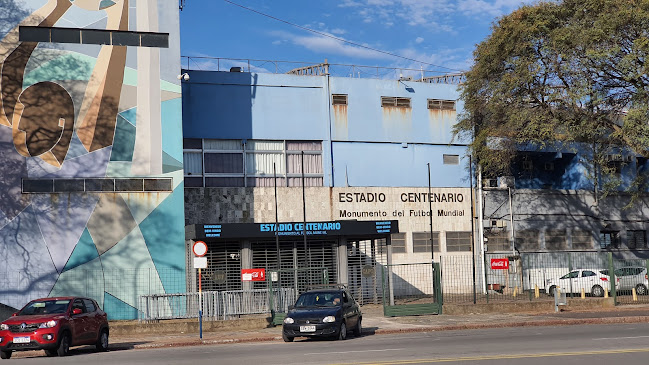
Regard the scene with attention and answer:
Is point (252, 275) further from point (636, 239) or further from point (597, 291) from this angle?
point (636, 239)

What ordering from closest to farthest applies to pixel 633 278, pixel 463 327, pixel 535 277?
pixel 463 327 < pixel 633 278 < pixel 535 277

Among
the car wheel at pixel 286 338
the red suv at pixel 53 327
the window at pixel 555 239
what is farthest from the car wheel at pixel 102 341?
the window at pixel 555 239

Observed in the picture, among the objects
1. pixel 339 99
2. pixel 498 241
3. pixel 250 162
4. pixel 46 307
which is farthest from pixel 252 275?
pixel 498 241

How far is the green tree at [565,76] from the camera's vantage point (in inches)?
1310

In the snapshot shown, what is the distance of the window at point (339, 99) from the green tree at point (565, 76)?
6531 millimetres

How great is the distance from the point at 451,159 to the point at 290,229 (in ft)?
45.8

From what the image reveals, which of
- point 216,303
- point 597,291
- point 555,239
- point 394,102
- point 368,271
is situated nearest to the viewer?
point 216,303

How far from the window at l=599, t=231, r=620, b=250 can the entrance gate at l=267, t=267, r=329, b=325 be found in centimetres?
2203

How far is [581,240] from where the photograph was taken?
152 feet

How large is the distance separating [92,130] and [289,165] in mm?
11590

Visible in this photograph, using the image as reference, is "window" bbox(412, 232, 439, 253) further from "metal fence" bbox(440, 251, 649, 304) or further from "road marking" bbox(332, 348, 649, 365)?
"road marking" bbox(332, 348, 649, 365)

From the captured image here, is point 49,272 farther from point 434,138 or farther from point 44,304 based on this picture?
point 434,138

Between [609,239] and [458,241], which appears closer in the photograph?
[458,241]

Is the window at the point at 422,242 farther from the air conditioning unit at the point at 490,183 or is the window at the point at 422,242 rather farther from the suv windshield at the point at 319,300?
the suv windshield at the point at 319,300
